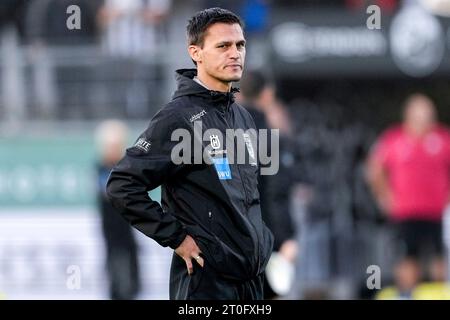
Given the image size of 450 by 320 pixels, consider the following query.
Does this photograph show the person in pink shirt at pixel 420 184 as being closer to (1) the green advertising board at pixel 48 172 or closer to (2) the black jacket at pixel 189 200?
(1) the green advertising board at pixel 48 172

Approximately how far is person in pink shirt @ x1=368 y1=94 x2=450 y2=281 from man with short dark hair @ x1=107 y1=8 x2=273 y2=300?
23.4 feet

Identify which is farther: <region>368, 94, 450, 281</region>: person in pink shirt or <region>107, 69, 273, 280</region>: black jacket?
<region>368, 94, 450, 281</region>: person in pink shirt

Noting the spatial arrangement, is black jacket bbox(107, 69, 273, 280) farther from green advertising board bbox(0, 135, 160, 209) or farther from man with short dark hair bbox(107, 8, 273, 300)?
green advertising board bbox(0, 135, 160, 209)

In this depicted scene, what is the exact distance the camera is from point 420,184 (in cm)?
1311

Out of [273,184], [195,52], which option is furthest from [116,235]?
[195,52]

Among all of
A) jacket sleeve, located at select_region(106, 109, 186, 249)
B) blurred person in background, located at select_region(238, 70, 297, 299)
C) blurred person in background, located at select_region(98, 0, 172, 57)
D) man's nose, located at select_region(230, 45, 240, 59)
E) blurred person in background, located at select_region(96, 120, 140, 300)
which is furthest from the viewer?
blurred person in background, located at select_region(98, 0, 172, 57)

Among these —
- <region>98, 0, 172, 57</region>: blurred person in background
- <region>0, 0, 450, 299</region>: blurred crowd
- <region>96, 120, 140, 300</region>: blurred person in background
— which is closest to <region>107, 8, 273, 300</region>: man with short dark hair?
<region>96, 120, 140, 300</region>: blurred person in background

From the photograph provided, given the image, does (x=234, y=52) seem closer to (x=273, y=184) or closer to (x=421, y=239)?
(x=273, y=184)

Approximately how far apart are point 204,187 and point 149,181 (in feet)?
0.84

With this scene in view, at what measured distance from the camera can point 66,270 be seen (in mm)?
13062

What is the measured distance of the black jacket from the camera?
590cm
